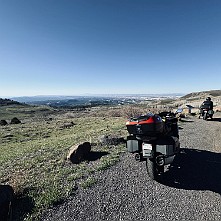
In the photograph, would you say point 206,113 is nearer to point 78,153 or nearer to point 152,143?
point 78,153

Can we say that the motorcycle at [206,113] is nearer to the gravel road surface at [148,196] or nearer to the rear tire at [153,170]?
the gravel road surface at [148,196]

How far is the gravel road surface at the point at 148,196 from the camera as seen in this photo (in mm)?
4844

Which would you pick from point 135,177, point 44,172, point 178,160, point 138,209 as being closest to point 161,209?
point 138,209

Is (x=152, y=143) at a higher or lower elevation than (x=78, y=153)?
higher

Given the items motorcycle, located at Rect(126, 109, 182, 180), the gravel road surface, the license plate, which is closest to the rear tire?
motorcycle, located at Rect(126, 109, 182, 180)

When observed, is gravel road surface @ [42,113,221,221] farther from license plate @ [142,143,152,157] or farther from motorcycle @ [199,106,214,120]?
motorcycle @ [199,106,214,120]

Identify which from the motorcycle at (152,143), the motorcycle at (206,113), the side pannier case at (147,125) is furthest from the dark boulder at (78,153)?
the motorcycle at (206,113)

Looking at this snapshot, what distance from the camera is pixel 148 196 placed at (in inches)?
223

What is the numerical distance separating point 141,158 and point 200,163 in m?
3.04

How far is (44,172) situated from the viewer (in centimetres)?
802

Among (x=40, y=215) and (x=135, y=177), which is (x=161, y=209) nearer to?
(x=135, y=177)

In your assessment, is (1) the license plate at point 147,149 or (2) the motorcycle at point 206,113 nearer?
(1) the license plate at point 147,149

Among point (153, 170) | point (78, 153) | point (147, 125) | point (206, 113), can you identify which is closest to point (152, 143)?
point (147, 125)

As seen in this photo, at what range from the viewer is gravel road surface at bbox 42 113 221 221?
15.9 feet
